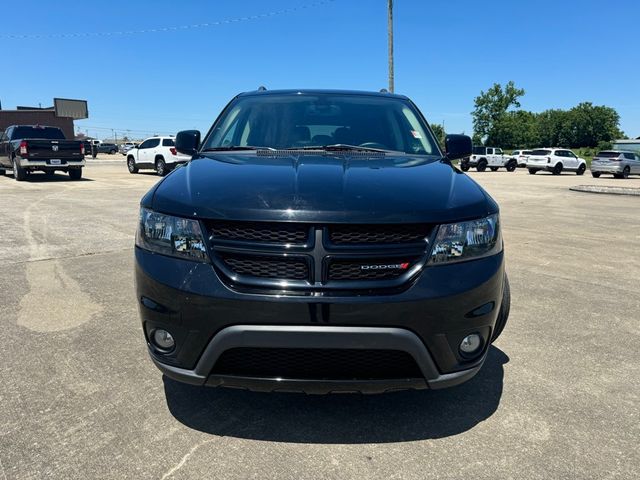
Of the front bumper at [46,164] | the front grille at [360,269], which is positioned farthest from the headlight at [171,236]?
the front bumper at [46,164]

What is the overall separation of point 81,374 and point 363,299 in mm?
1919

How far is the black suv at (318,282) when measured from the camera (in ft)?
6.92

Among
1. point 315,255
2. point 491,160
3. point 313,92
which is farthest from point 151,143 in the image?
point 491,160

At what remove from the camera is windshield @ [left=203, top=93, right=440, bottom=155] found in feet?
11.9

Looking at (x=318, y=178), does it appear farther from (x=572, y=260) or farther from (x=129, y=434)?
(x=572, y=260)

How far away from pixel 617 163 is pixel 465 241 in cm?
3259

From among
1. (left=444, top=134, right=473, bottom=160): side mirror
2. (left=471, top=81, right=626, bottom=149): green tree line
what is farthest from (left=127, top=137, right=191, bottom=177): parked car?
(left=471, top=81, right=626, bottom=149): green tree line

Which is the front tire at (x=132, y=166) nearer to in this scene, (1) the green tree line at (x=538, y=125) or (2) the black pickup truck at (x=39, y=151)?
(2) the black pickup truck at (x=39, y=151)

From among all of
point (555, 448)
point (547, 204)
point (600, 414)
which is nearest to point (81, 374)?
point (555, 448)

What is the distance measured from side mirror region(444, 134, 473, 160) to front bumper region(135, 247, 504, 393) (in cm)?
178

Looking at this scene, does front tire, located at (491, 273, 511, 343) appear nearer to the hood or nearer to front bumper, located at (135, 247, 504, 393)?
front bumper, located at (135, 247, 504, 393)

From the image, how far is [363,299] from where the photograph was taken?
2105 mm

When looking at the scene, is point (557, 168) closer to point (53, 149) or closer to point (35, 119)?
point (53, 149)

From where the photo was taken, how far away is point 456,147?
3947 mm
